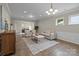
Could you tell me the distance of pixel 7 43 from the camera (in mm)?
3320

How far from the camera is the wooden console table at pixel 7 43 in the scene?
3.18 m

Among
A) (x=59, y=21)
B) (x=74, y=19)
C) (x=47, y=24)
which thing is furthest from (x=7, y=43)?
Answer: (x=74, y=19)

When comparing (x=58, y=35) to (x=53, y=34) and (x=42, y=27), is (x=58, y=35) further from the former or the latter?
(x=42, y=27)

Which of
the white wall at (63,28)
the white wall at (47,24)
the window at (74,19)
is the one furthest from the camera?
the white wall at (47,24)

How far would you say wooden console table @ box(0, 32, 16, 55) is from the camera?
3184 mm

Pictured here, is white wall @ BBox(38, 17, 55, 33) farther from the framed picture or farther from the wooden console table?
the wooden console table

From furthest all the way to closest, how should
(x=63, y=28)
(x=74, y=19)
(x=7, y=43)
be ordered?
(x=63, y=28) < (x=74, y=19) < (x=7, y=43)

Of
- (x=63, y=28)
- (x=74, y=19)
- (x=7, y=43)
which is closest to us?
(x=7, y=43)

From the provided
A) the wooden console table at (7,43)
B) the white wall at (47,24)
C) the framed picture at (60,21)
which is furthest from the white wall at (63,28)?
the wooden console table at (7,43)

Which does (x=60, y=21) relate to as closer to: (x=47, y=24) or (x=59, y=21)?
(x=59, y=21)

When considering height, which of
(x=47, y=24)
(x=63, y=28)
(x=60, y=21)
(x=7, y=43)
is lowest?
(x=7, y=43)

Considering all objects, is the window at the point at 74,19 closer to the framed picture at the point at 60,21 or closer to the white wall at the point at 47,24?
the framed picture at the point at 60,21

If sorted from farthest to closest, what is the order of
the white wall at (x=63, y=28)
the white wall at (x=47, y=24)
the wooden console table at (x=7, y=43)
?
the white wall at (x=47, y=24)
the white wall at (x=63, y=28)
the wooden console table at (x=7, y=43)

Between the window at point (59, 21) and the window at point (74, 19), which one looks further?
the window at point (59, 21)
